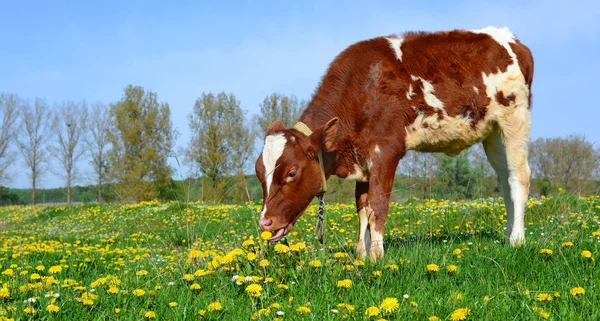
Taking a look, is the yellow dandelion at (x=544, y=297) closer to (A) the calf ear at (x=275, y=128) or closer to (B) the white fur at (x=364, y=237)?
(B) the white fur at (x=364, y=237)

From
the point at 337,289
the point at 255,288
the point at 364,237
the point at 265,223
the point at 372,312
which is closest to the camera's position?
the point at 372,312

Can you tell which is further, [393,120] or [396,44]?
[396,44]

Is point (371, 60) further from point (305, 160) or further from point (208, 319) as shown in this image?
point (208, 319)

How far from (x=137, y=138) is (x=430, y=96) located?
146 ft

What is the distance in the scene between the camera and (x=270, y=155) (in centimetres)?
570

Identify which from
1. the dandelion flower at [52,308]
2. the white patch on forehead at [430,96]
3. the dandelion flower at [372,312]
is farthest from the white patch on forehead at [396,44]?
the dandelion flower at [52,308]

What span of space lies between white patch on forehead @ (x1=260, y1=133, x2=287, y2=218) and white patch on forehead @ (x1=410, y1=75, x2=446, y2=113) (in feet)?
6.49

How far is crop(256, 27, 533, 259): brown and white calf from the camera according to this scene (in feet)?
19.2

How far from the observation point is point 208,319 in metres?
3.39

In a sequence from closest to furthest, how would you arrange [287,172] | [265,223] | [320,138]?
[265,223], [287,172], [320,138]

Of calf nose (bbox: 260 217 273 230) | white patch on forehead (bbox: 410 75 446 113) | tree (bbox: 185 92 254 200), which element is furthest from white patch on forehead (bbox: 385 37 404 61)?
tree (bbox: 185 92 254 200)

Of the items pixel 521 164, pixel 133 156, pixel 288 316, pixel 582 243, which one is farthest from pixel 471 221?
pixel 133 156

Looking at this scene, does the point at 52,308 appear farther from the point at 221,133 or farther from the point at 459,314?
the point at 221,133

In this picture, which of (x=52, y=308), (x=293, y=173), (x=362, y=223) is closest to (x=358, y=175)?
(x=362, y=223)
